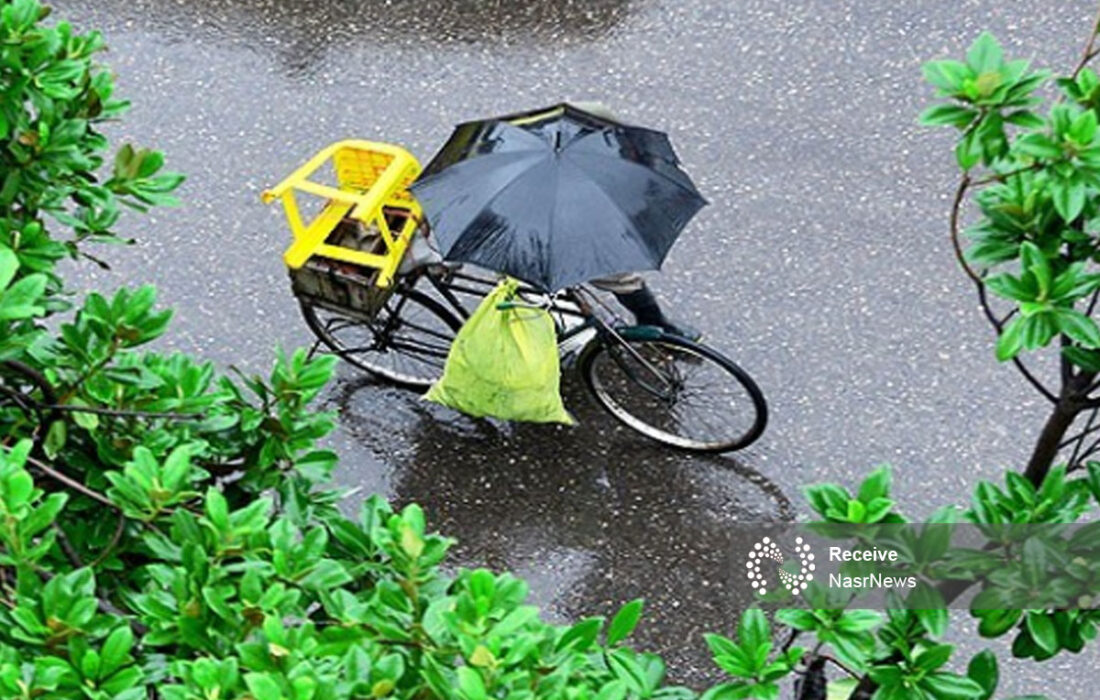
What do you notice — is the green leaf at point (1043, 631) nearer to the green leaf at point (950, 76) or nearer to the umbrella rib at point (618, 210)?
the green leaf at point (950, 76)

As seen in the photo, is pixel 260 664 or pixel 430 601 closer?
pixel 260 664

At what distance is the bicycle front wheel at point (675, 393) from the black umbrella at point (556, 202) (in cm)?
58

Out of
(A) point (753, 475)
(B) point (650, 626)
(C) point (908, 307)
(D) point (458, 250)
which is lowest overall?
(B) point (650, 626)

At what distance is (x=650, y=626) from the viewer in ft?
19.3

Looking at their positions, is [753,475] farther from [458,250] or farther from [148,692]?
[148,692]

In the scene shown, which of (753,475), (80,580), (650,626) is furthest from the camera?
(753,475)

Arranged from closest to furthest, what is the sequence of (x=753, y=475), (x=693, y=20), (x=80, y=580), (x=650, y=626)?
(x=80, y=580), (x=650, y=626), (x=753, y=475), (x=693, y=20)

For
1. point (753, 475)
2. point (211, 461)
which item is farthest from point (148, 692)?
point (753, 475)

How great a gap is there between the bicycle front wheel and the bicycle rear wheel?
62 centimetres

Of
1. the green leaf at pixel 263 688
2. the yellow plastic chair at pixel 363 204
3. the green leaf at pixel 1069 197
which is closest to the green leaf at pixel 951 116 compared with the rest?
the green leaf at pixel 1069 197

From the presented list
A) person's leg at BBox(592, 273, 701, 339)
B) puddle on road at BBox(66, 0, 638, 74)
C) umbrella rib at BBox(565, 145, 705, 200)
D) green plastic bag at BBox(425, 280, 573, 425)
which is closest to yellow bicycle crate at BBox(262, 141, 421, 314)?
green plastic bag at BBox(425, 280, 573, 425)

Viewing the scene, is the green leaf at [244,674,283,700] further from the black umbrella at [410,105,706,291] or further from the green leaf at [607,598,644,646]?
the black umbrella at [410,105,706,291]

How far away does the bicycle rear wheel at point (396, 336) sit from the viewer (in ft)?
20.3

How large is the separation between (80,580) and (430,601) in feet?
2.15
